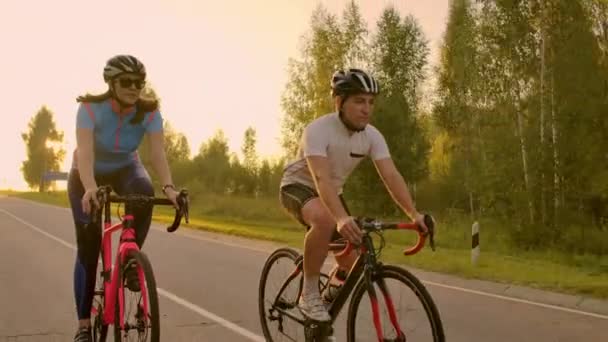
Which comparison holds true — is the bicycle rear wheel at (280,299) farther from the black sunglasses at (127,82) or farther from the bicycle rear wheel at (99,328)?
the black sunglasses at (127,82)

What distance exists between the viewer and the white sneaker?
13.7 feet

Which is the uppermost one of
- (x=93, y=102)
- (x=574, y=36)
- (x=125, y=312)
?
(x=574, y=36)

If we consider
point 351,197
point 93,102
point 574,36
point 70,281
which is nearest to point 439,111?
point 351,197

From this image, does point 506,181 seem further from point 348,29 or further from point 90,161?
point 348,29

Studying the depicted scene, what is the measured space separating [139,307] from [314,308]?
1071 millimetres

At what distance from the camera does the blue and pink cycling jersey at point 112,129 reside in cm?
439

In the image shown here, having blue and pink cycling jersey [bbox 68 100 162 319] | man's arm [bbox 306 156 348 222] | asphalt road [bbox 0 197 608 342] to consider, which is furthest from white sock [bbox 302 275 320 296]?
asphalt road [bbox 0 197 608 342]

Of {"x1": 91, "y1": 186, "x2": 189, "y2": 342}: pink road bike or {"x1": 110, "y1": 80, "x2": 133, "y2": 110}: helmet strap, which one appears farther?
{"x1": 110, "y1": 80, "x2": 133, "y2": 110}: helmet strap

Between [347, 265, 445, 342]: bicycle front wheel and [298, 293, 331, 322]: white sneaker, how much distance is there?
286 millimetres

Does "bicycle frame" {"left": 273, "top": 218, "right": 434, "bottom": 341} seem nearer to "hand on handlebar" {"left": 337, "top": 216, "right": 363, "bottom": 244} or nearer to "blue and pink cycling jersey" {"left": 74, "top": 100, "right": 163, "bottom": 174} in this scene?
"hand on handlebar" {"left": 337, "top": 216, "right": 363, "bottom": 244}

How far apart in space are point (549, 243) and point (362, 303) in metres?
18.1

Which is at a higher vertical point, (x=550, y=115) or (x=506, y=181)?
(x=550, y=115)

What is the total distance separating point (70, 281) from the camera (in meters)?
9.86

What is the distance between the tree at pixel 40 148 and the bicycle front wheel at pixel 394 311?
120256 mm
